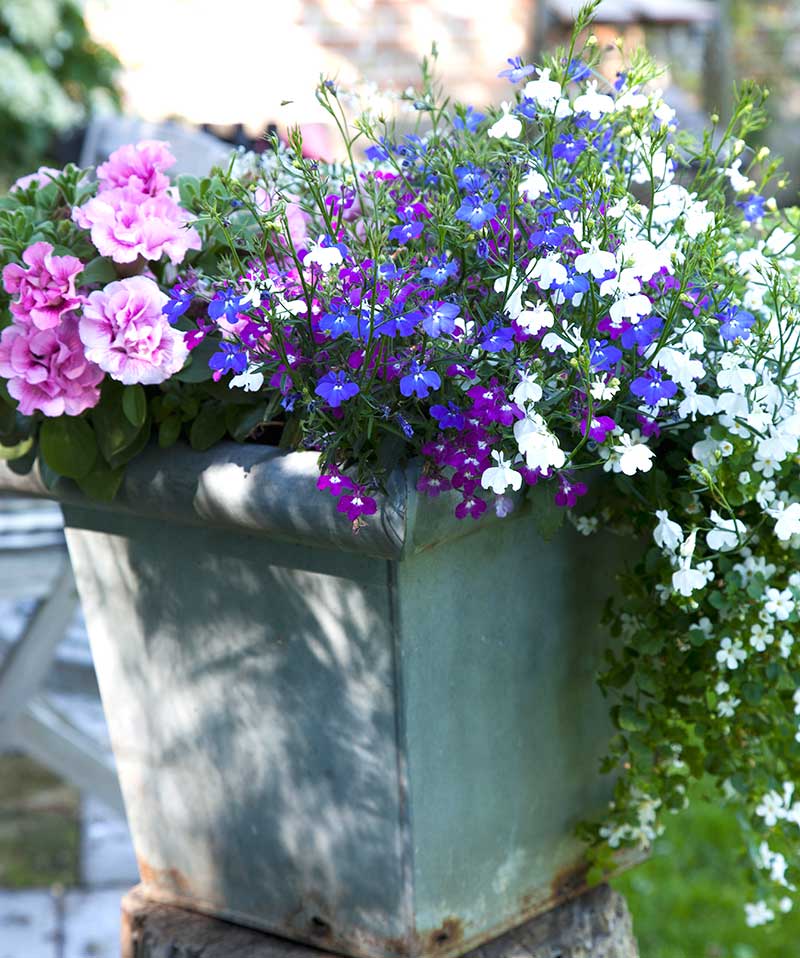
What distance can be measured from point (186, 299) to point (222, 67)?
4134mm

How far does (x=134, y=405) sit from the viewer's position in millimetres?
1215

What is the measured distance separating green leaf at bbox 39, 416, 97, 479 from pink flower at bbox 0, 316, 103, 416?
0.05 meters

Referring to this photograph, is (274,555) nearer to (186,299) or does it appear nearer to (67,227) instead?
(186,299)

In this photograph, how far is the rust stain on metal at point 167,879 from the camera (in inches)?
57.7

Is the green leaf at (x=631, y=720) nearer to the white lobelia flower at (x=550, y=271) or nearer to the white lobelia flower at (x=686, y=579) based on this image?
the white lobelia flower at (x=686, y=579)

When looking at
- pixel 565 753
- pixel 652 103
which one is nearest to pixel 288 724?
pixel 565 753

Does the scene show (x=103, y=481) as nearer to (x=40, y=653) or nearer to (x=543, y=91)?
(x=543, y=91)

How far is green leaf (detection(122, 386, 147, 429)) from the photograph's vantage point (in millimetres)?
1212

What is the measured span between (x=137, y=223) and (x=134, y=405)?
17 centimetres

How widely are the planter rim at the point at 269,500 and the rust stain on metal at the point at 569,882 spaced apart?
0.49 metres

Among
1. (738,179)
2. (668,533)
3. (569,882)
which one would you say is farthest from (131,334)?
(569,882)

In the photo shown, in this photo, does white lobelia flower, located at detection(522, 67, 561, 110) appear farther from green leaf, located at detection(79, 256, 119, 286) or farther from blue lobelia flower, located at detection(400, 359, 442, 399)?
green leaf, located at detection(79, 256, 119, 286)

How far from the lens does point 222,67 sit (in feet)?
16.3

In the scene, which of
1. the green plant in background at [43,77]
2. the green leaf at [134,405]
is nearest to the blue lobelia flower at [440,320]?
the green leaf at [134,405]
